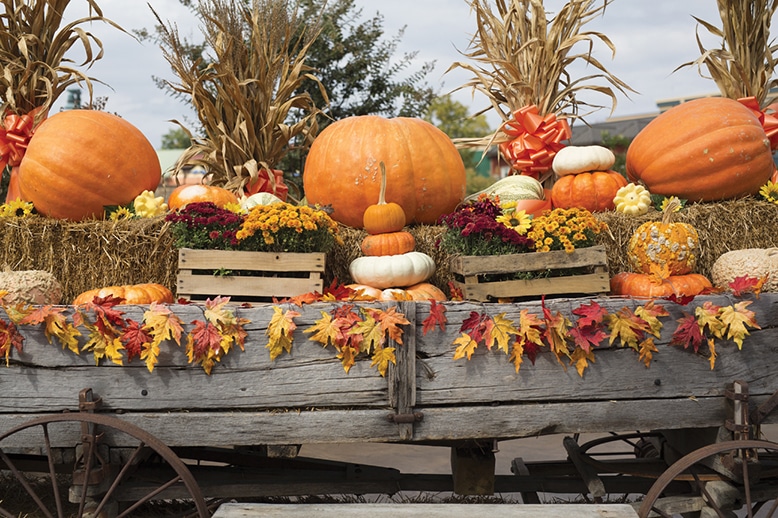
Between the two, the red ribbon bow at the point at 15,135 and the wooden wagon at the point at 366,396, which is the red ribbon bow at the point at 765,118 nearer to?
the wooden wagon at the point at 366,396

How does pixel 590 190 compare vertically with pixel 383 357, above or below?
above

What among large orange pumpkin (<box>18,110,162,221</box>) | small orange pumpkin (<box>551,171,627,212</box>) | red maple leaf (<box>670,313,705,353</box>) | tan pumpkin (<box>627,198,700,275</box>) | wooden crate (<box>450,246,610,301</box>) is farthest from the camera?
small orange pumpkin (<box>551,171,627,212</box>)

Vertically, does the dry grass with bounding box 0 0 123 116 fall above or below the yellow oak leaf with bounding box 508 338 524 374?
above

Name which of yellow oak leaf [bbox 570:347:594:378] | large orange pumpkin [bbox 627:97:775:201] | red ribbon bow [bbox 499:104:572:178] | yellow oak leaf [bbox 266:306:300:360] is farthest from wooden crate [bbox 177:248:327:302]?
large orange pumpkin [bbox 627:97:775:201]

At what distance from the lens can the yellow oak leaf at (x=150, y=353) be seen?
265 centimetres

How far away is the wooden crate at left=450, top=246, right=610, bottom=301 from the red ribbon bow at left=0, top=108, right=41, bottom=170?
2726 mm

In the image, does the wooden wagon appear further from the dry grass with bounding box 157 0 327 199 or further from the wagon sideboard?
the dry grass with bounding box 157 0 327 199

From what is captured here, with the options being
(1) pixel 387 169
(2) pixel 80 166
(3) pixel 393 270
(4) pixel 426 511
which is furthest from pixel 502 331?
(2) pixel 80 166

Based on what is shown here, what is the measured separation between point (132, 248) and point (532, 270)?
201 centimetres

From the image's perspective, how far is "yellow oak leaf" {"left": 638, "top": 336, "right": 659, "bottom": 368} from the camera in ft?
9.08

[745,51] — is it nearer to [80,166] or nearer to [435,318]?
[435,318]

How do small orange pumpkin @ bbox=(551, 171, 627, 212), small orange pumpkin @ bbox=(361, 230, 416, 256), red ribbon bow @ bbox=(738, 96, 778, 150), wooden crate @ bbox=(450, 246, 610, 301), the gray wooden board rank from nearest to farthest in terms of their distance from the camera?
1. the gray wooden board
2. wooden crate @ bbox=(450, 246, 610, 301)
3. small orange pumpkin @ bbox=(361, 230, 416, 256)
4. small orange pumpkin @ bbox=(551, 171, 627, 212)
5. red ribbon bow @ bbox=(738, 96, 778, 150)

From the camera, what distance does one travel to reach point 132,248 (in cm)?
368

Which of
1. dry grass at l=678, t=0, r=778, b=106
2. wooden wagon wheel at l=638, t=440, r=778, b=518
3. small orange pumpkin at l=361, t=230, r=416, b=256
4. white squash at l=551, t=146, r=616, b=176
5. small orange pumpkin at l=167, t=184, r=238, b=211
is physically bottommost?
wooden wagon wheel at l=638, t=440, r=778, b=518
